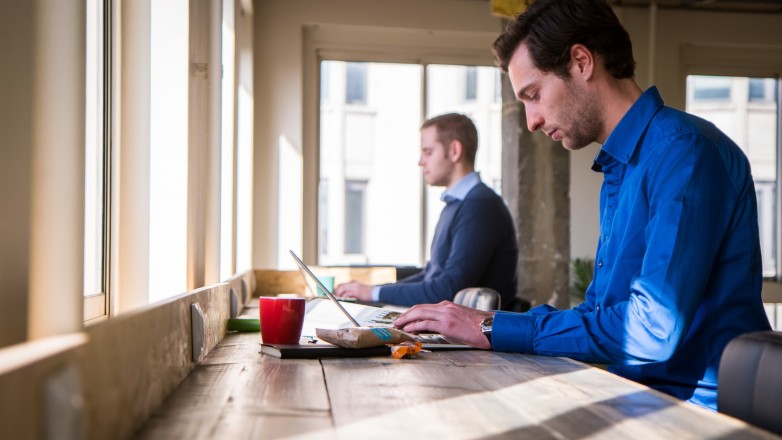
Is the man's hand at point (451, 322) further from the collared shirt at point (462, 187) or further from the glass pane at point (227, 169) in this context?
the collared shirt at point (462, 187)

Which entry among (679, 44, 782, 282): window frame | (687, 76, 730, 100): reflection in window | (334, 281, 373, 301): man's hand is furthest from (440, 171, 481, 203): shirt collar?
(687, 76, 730, 100): reflection in window

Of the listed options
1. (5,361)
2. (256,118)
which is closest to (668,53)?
(256,118)

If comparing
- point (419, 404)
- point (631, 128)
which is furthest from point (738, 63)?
point (419, 404)

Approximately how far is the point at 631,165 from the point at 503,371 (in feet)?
1.99

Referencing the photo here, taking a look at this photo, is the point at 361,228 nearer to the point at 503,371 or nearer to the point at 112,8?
the point at 112,8

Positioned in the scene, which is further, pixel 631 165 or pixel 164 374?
pixel 631 165

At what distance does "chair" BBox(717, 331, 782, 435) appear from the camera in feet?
3.66

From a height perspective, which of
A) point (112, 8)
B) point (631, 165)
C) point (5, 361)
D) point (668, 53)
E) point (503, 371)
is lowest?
point (503, 371)

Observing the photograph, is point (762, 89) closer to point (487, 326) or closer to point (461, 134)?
point (461, 134)

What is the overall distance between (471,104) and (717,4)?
7.35 feet

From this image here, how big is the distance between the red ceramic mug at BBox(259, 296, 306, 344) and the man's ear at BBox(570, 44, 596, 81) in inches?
34.1

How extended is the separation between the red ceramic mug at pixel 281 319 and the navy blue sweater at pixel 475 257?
1.84 metres

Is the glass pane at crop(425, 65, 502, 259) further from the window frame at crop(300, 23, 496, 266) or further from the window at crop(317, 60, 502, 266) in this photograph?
the window frame at crop(300, 23, 496, 266)

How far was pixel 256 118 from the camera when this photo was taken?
21.0ft
